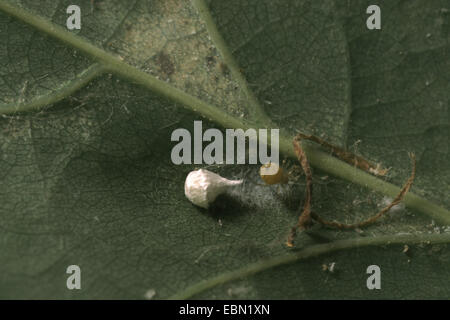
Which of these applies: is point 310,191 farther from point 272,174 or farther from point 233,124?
point 233,124

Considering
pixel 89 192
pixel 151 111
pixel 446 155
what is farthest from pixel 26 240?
pixel 446 155

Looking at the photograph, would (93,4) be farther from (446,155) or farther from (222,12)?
(446,155)

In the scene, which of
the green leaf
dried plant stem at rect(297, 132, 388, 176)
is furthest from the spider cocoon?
dried plant stem at rect(297, 132, 388, 176)

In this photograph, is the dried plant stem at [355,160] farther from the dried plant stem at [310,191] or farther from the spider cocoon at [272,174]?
the spider cocoon at [272,174]

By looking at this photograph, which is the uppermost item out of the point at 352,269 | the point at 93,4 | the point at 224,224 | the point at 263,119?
the point at 93,4

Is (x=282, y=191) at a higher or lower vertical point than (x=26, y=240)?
higher
